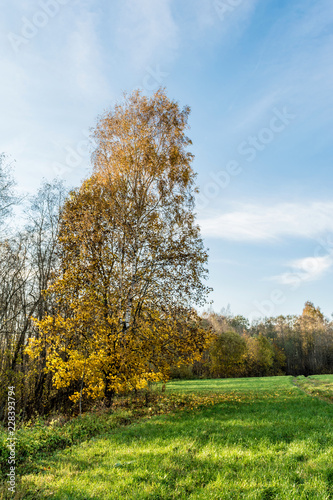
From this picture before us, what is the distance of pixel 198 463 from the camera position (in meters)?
5.19

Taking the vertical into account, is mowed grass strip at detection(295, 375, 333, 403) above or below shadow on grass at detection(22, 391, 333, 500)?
below

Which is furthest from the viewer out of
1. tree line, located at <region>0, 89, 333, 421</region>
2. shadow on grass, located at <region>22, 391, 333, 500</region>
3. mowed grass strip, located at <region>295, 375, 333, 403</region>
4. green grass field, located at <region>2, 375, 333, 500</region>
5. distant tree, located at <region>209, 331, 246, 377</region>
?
distant tree, located at <region>209, 331, 246, 377</region>

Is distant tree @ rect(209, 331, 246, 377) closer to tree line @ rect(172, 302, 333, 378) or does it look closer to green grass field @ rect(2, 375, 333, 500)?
tree line @ rect(172, 302, 333, 378)

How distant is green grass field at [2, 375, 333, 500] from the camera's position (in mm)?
4281

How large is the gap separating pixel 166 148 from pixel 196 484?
12.4 metres

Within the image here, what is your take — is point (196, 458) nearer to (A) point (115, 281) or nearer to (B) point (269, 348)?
(A) point (115, 281)

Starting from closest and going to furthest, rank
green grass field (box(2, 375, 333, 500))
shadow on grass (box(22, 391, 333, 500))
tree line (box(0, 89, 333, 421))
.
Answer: green grass field (box(2, 375, 333, 500))
shadow on grass (box(22, 391, 333, 500))
tree line (box(0, 89, 333, 421))

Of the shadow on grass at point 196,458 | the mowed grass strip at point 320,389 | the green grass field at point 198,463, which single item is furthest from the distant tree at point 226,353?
the green grass field at point 198,463

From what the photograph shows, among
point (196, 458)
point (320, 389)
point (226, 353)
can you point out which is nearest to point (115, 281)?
point (196, 458)

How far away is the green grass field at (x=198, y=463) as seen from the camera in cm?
428

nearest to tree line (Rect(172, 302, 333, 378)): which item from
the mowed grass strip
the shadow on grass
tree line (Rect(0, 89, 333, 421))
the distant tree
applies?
the distant tree

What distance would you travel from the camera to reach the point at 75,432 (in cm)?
866

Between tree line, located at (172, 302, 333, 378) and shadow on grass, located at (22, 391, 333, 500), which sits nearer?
shadow on grass, located at (22, 391, 333, 500)

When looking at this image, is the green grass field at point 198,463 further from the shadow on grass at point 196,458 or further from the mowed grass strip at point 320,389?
the mowed grass strip at point 320,389
